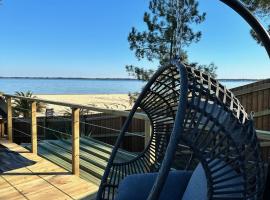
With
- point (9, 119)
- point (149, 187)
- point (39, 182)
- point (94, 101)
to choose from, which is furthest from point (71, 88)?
point (149, 187)

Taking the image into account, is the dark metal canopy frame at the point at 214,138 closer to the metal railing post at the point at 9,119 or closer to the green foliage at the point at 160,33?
the metal railing post at the point at 9,119

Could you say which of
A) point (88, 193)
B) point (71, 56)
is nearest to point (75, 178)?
point (88, 193)

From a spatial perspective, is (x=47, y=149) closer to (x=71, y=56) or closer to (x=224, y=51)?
(x=224, y=51)

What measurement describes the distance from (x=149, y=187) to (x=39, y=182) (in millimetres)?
2150

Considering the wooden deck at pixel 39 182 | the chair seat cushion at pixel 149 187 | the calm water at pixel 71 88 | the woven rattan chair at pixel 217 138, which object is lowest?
the wooden deck at pixel 39 182

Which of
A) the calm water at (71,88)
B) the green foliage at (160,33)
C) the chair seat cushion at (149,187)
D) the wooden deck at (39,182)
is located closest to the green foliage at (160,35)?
the green foliage at (160,33)

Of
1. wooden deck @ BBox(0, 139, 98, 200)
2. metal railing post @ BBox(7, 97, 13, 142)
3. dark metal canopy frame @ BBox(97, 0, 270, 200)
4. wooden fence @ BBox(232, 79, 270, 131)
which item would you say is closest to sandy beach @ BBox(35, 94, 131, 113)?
wooden fence @ BBox(232, 79, 270, 131)

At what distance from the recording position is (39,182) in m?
3.87

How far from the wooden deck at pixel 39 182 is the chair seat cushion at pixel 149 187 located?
1.44 meters

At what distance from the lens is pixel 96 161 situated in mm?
4988

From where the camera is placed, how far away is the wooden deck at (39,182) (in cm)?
347

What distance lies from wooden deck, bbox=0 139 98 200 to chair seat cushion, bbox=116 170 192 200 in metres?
1.44

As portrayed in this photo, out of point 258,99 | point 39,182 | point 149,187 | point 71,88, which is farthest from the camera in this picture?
point 71,88

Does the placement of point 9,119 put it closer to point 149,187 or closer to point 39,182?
point 39,182
